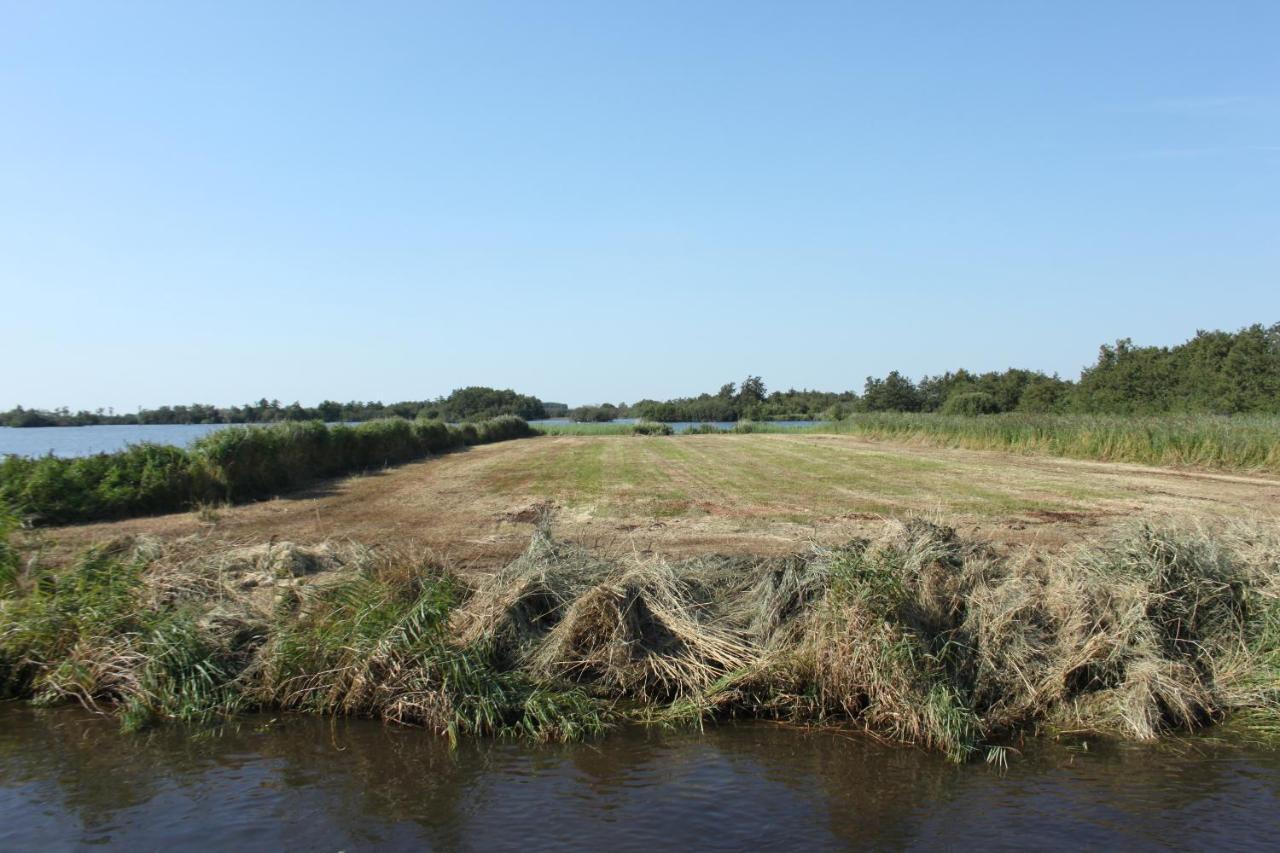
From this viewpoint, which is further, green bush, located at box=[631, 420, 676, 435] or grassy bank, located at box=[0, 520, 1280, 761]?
green bush, located at box=[631, 420, 676, 435]

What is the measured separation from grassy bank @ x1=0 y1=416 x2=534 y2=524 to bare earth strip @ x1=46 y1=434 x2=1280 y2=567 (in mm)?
873

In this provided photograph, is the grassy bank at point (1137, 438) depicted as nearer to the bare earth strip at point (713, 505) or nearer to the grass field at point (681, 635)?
the bare earth strip at point (713, 505)

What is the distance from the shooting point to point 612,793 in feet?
19.9

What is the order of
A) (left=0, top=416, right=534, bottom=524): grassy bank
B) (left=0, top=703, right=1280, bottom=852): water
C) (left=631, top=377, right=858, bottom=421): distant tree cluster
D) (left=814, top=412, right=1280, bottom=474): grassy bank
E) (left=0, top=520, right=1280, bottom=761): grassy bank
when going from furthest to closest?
(left=631, top=377, right=858, bottom=421): distant tree cluster → (left=814, top=412, right=1280, bottom=474): grassy bank → (left=0, top=416, right=534, bottom=524): grassy bank → (left=0, top=520, right=1280, bottom=761): grassy bank → (left=0, top=703, right=1280, bottom=852): water

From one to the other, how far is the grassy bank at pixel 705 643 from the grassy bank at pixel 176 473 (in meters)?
6.24

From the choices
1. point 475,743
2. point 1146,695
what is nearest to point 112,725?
point 475,743

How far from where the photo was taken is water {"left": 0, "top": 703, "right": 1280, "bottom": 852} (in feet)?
18.0

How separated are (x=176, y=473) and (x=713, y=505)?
12361mm

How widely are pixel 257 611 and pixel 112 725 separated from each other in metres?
1.57

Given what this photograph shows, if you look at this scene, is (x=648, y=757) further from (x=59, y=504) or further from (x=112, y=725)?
(x=59, y=504)

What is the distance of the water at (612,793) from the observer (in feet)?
18.0

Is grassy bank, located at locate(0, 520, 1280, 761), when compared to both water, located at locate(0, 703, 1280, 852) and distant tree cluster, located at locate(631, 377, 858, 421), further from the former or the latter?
distant tree cluster, located at locate(631, 377, 858, 421)

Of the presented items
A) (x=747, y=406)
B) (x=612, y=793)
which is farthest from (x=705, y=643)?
(x=747, y=406)

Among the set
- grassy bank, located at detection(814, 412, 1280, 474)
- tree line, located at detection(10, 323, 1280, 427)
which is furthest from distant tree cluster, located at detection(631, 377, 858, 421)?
grassy bank, located at detection(814, 412, 1280, 474)
